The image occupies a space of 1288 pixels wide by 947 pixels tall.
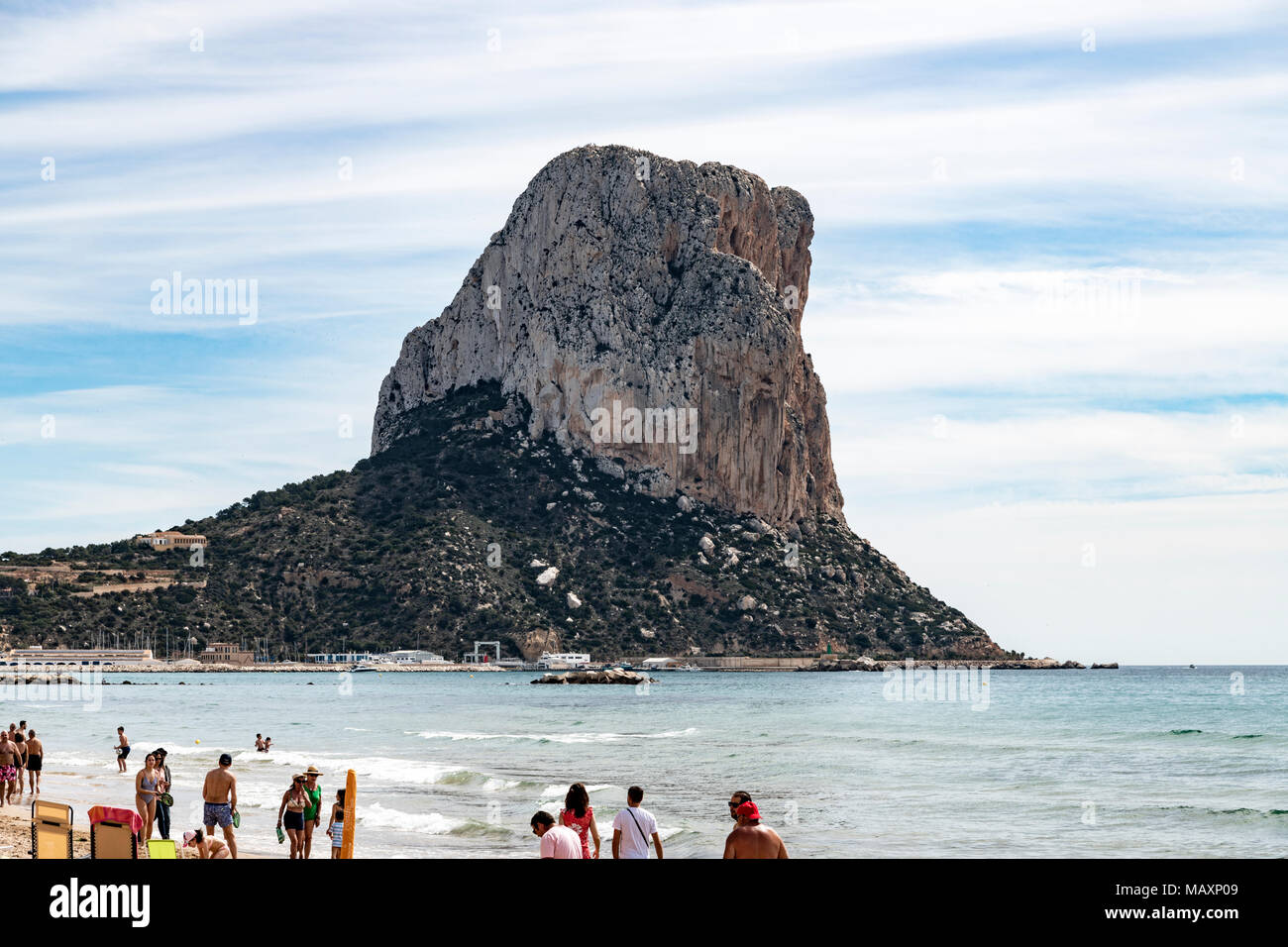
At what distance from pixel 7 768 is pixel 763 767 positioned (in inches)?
742

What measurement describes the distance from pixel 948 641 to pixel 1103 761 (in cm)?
11323

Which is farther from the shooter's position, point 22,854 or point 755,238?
point 755,238

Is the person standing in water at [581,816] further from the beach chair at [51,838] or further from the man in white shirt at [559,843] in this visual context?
the beach chair at [51,838]

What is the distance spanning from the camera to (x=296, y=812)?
1862 cm

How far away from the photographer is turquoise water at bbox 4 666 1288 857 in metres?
23.9

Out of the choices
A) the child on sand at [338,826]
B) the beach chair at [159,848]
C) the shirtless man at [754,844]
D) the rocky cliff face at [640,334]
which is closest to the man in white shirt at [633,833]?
the shirtless man at [754,844]

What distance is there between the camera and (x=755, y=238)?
152625mm

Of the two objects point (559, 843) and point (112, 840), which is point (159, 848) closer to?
point (112, 840)

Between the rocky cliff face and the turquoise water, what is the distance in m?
61.8

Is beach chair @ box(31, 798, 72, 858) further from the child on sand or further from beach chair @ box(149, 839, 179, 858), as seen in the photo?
the child on sand

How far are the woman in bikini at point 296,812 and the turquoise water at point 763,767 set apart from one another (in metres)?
2.67

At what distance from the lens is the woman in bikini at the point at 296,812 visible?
1853 centimetres
